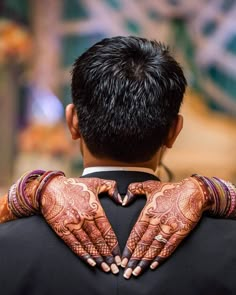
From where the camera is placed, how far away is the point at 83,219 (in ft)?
3.97

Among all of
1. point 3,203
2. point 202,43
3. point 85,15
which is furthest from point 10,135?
point 3,203

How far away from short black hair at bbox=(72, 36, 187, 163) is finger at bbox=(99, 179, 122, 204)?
0.16ft

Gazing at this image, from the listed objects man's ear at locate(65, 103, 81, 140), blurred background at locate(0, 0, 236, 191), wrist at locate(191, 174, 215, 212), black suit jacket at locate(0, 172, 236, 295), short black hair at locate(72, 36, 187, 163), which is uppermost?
short black hair at locate(72, 36, 187, 163)

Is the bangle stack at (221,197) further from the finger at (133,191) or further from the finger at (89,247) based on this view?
the finger at (89,247)

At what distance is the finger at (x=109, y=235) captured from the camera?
1.20 metres

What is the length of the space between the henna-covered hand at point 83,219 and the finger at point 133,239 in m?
0.01

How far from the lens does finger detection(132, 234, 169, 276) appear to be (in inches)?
46.8

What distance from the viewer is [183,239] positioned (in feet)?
4.00

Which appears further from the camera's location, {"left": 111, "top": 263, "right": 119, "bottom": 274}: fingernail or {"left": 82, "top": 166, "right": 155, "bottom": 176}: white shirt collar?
{"left": 82, "top": 166, "right": 155, "bottom": 176}: white shirt collar

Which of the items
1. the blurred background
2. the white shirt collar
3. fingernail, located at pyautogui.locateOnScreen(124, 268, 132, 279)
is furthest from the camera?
the blurred background

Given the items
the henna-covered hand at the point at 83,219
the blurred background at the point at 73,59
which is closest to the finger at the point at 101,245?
the henna-covered hand at the point at 83,219

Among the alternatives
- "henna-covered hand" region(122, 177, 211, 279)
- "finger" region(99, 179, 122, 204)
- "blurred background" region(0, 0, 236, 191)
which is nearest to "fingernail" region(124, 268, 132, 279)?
"henna-covered hand" region(122, 177, 211, 279)

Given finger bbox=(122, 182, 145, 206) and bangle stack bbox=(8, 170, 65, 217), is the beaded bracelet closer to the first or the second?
bangle stack bbox=(8, 170, 65, 217)

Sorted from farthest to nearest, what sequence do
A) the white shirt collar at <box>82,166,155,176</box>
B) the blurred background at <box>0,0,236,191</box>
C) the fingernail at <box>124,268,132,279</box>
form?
the blurred background at <box>0,0,236,191</box>
the white shirt collar at <box>82,166,155,176</box>
the fingernail at <box>124,268,132,279</box>
